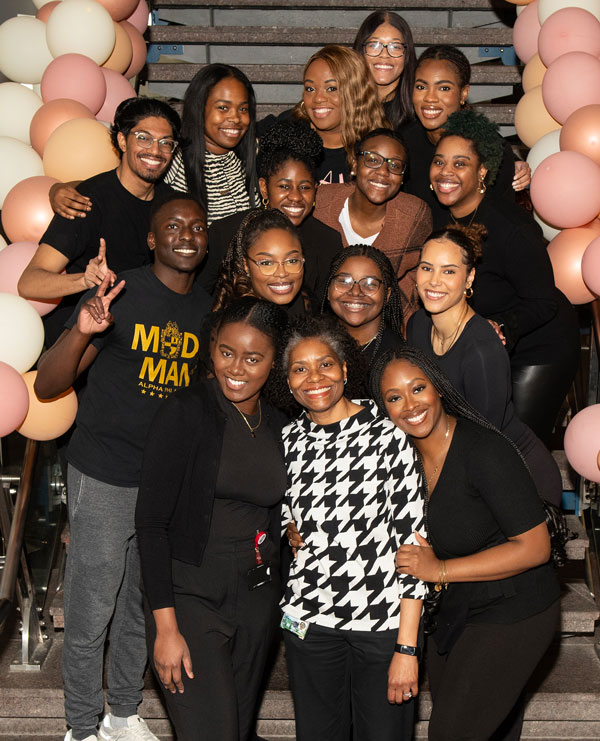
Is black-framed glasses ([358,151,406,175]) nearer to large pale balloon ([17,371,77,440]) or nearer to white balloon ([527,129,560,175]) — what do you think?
white balloon ([527,129,560,175])

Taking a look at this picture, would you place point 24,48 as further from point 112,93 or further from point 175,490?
point 175,490

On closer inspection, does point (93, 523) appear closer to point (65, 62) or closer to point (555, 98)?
point (65, 62)

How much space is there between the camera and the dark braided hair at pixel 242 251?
3.14m

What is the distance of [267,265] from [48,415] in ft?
3.28

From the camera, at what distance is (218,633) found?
2678mm

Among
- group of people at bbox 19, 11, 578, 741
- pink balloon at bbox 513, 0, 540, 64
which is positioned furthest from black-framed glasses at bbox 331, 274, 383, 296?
pink balloon at bbox 513, 0, 540, 64

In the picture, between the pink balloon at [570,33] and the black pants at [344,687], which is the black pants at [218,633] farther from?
the pink balloon at [570,33]

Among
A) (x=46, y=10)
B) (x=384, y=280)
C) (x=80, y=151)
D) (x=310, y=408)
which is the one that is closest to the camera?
(x=310, y=408)

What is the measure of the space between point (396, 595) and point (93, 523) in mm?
1029

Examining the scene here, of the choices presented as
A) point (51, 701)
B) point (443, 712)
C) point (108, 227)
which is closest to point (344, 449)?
point (443, 712)

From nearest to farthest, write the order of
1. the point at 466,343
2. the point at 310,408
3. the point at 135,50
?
the point at 310,408 < the point at 466,343 < the point at 135,50

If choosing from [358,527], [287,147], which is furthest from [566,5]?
[358,527]

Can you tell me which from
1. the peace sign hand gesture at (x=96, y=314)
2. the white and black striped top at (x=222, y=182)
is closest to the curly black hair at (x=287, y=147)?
the white and black striped top at (x=222, y=182)

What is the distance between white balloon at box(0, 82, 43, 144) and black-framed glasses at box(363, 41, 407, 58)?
151 centimetres
